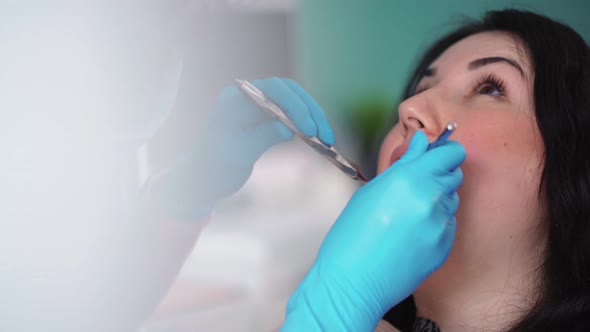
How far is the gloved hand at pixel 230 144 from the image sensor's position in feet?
3.25

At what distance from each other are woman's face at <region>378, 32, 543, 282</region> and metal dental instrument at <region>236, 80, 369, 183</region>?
0.13m

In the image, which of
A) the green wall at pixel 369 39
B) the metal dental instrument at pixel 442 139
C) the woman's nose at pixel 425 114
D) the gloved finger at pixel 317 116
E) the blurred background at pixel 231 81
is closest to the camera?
the blurred background at pixel 231 81

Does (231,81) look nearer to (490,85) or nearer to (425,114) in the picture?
Result: (425,114)

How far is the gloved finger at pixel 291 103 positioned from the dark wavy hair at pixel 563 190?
1.50 ft

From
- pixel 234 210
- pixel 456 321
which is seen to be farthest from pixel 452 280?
pixel 234 210

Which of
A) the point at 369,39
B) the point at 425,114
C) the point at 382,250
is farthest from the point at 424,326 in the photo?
the point at 369,39

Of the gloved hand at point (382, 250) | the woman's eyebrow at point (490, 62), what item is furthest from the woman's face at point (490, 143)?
the gloved hand at point (382, 250)

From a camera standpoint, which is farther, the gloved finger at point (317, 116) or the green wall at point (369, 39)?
the green wall at point (369, 39)

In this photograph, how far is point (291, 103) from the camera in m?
1.01

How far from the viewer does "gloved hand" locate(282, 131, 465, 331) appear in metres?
0.81

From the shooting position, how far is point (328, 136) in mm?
1064

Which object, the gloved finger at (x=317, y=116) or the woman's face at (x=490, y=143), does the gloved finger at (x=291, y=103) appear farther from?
the woman's face at (x=490, y=143)

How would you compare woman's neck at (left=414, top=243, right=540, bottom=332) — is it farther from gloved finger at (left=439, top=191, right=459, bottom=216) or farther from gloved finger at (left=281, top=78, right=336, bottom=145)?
gloved finger at (left=281, top=78, right=336, bottom=145)

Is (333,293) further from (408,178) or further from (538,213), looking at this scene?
(538,213)
